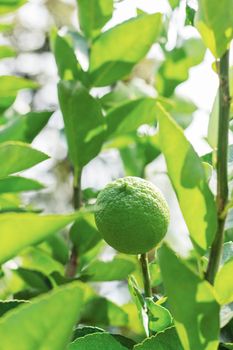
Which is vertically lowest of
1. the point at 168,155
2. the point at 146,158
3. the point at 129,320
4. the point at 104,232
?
the point at 129,320

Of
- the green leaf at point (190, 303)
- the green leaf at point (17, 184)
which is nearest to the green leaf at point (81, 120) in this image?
the green leaf at point (17, 184)

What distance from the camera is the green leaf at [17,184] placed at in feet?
4.22

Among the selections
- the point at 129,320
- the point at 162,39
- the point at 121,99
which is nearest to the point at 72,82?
the point at 121,99

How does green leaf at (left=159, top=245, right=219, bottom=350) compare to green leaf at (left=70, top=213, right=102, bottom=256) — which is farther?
green leaf at (left=70, top=213, right=102, bottom=256)

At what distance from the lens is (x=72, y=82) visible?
4.27 feet

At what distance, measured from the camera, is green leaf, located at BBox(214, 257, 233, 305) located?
0.76 metres

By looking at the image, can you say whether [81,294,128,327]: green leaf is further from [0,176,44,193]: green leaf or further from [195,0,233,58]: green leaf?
[195,0,233,58]: green leaf

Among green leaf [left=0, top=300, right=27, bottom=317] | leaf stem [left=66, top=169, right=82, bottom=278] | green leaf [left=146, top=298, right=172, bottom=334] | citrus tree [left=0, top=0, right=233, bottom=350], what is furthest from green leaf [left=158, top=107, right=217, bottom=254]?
leaf stem [left=66, top=169, right=82, bottom=278]

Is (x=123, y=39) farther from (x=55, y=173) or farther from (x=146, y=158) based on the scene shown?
(x=55, y=173)

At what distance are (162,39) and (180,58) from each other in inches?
4.6

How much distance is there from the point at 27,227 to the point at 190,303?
0.74ft

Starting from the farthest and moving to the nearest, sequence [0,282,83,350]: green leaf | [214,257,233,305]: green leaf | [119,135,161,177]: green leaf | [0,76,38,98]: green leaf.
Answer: [119,135,161,177]: green leaf, [0,76,38,98]: green leaf, [214,257,233,305]: green leaf, [0,282,83,350]: green leaf

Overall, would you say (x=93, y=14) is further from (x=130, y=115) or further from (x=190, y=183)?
(x=190, y=183)

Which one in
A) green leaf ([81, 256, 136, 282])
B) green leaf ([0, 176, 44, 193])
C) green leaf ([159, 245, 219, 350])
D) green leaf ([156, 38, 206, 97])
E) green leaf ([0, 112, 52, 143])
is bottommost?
green leaf ([81, 256, 136, 282])
